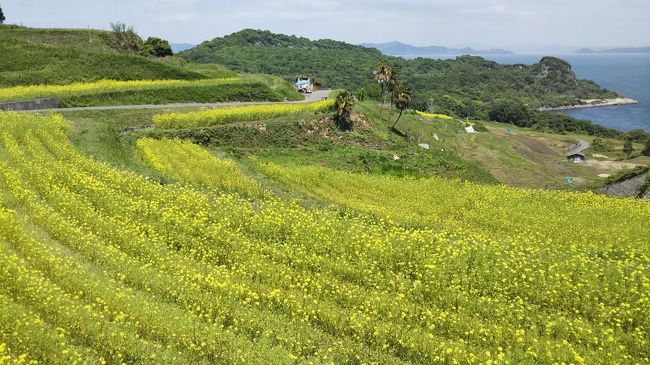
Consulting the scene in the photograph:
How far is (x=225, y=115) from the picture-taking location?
2013 inches

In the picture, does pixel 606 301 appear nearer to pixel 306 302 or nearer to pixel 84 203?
pixel 306 302

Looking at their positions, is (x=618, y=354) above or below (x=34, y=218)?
below

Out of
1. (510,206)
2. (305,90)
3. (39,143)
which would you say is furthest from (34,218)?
(305,90)

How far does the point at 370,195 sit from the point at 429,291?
16663mm

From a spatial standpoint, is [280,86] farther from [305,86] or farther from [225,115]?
[225,115]

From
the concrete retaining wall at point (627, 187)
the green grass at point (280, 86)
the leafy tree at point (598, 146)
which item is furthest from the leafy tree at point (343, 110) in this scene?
the leafy tree at point (598, 146)

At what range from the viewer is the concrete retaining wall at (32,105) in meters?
43.5

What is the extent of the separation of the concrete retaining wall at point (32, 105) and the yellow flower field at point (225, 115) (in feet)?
36.0

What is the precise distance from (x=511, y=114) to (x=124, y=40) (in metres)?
146

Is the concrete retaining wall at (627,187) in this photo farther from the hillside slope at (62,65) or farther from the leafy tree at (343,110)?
the hillside slope at (62,65)

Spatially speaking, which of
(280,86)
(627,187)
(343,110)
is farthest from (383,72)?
(627,187)

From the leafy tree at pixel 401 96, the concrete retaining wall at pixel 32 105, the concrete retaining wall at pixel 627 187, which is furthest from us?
the leafy tree at pixel 401 96

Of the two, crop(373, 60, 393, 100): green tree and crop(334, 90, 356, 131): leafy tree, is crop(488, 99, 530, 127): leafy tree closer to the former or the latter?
crop(373, 60, 393, 100): green tree

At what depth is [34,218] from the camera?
16.8 m
